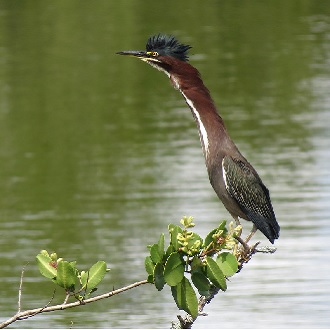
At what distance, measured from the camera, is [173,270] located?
3.69 m

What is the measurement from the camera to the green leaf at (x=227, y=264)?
3.78m

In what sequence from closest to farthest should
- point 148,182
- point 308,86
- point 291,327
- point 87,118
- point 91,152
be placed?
1. point 291,327
2. point 148,182
3. point 91,152
4. point 87,118
5. point 308,86

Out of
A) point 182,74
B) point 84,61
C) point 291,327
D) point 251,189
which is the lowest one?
point 84,61

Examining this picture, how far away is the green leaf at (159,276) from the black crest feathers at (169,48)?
1.58m

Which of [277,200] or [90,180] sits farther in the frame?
[90,180]

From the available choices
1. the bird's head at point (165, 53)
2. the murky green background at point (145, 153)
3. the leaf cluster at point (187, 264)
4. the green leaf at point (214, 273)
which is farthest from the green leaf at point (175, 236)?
the murky green background at point (145, 153)

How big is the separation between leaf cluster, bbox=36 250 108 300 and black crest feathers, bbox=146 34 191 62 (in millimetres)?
→ 1571

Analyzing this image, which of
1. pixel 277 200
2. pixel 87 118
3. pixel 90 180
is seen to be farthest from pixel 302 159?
pixel 87 118

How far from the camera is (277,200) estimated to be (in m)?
11.5

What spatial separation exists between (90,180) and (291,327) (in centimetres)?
452

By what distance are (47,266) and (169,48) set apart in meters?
1.65

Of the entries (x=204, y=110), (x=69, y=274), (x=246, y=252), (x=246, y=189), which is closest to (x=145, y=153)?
(x=246, y=189)

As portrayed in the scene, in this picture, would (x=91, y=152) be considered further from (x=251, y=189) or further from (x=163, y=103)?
(x=251, y=189)

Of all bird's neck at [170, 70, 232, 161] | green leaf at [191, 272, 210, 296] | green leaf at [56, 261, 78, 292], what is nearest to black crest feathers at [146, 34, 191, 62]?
bird's neck at [170, 70, 232, 161]
